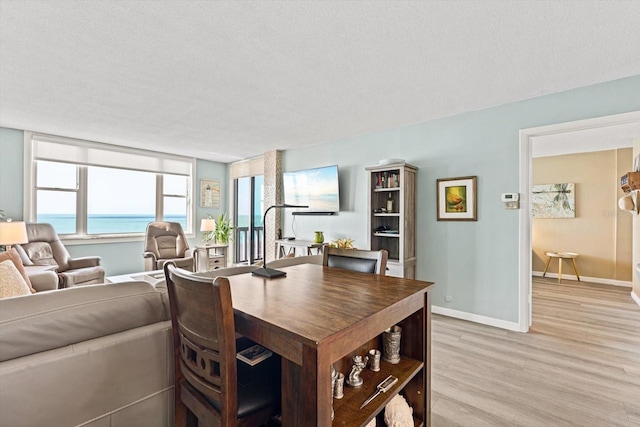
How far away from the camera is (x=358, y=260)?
6.20 feet

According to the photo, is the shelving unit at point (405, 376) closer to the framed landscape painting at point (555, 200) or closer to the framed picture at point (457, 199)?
the framed picture at point (457, 199)

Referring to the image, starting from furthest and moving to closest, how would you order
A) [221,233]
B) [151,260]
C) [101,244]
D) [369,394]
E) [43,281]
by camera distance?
[221,233]
[101,244]
[151,260]
[43,281]
[369,394]

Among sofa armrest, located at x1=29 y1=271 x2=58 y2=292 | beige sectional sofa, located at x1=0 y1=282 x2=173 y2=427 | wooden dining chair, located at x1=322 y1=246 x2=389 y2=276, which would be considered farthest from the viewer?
sofa armrest, located at x1=29 y1=271 x2=58 y2=292

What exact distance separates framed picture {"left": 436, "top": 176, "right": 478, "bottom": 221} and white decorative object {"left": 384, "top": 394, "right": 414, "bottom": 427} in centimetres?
267

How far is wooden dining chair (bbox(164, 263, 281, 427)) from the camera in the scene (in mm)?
935

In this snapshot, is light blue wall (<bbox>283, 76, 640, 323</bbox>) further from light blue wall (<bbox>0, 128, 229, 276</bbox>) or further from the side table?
light blue wall (<bbox>0, 128, 229, 276</bbox>)

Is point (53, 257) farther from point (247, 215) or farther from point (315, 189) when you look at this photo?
point (315, 189)

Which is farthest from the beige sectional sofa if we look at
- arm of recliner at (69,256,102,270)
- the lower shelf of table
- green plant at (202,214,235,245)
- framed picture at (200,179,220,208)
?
framed picture at (200,179,220,208)

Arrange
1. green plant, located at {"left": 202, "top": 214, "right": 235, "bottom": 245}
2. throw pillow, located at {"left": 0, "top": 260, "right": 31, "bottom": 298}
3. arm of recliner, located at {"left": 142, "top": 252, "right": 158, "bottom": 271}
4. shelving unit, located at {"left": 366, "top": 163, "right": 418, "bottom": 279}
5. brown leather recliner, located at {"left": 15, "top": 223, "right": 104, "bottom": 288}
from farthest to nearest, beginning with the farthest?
green plant, located at {"left": 202, "top": 214, "right": 235, "bottom": 245} → arm of recliner, located at {"left": 142, "top": 252, "right": 158, "bottom": 271} → brown leather recliner, located at {"left": 15, "top": 223, "right": 104, "bottom": 288} → shelving unit, located at {"left": 366, "top": 163, "right": 418, "bottom": 279} → throw pillow, located at {"left": 0, "top": 260, "right": 31, "bottom": 298}

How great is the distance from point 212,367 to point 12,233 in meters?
3.96

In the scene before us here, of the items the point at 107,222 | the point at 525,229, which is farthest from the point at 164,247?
the point at 525,229

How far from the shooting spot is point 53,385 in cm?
101

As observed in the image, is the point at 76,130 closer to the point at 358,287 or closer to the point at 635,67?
the point at 358,287

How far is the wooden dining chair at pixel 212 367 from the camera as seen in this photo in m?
0.94
